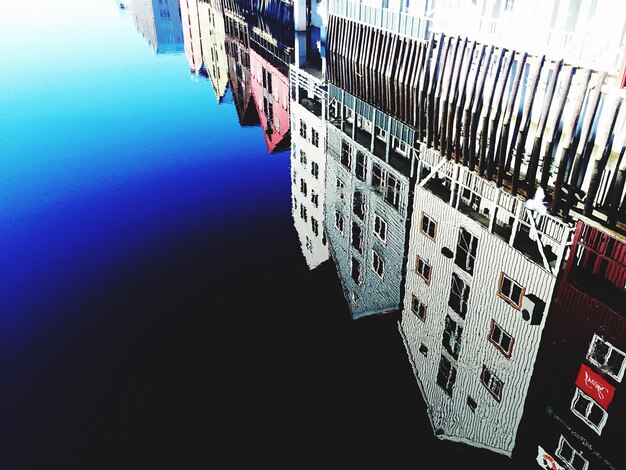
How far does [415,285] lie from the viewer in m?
26.0

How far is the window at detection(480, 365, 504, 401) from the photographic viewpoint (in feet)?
68.8

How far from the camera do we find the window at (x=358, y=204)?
30.9 m

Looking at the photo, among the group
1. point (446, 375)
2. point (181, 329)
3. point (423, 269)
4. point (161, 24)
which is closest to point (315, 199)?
point (181, 329)

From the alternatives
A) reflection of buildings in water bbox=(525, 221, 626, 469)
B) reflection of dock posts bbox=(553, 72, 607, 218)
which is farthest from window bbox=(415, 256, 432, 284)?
reflection of dock posts bbox=(553, 72, 607, 218)

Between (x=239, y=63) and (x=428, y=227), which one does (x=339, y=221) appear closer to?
(x=428, y=227)

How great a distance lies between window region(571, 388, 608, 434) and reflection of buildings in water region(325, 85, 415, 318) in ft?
38.1

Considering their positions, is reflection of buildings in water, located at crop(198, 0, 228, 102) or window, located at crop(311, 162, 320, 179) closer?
window, located at crop(311, 162, 320, 179)

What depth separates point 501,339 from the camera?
2044cm

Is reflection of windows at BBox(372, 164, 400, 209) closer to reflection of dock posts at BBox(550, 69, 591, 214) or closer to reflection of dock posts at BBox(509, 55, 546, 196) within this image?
reflection of dock posts at BBox(509, 55, 546, 196)

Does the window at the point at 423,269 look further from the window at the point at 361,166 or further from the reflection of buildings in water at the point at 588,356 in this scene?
the window at the point at 361,166

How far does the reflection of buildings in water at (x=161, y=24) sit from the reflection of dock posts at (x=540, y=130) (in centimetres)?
10503

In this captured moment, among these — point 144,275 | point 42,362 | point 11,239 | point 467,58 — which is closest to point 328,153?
point 467,58

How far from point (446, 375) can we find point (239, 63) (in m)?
63.0

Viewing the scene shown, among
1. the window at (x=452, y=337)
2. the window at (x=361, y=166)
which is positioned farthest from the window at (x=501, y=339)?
the window at (x=361, y=166)
